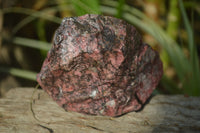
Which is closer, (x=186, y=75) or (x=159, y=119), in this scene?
(x=159, y=119)

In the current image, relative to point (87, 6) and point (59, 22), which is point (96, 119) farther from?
point (59, 22)

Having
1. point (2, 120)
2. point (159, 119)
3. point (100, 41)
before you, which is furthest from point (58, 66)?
point (159, 119)

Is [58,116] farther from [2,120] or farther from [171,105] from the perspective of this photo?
[171,105]

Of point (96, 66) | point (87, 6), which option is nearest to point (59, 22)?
point (87, 6)

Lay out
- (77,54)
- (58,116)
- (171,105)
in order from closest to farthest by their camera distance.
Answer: (77,54) < (58,116) < (171,105)

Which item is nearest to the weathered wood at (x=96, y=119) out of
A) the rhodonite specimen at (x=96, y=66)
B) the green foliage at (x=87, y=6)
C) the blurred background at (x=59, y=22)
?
the rhodonite specimen at (x=96, y=66)
